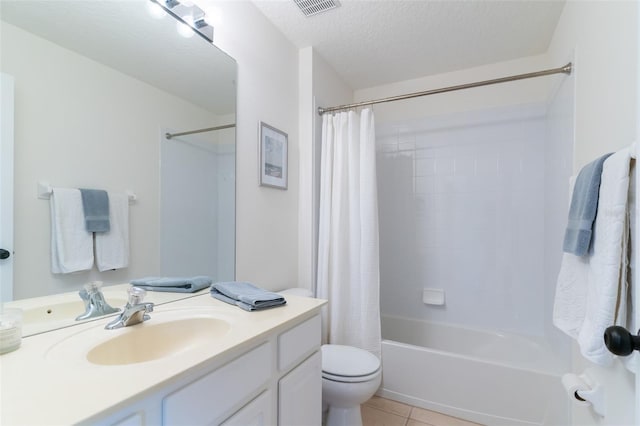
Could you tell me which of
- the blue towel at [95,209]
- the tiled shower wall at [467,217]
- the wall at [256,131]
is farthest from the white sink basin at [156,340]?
the tiled shower wall at [467,217]

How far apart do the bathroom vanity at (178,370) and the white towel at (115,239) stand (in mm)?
210

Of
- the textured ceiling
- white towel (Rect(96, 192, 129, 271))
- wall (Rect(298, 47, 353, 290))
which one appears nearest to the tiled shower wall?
the textured ceiling

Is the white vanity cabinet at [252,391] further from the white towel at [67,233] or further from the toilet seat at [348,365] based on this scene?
the white towel at [67,233]

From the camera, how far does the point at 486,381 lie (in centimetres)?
174

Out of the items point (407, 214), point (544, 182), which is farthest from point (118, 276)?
point (544, 182)

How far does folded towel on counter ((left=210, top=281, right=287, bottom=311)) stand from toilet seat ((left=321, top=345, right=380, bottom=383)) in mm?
573

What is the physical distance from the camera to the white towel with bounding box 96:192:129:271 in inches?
41.4

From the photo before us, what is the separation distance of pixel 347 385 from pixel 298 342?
57 cm

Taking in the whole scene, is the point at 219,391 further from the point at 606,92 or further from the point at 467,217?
the point at 467,217

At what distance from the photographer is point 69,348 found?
781 millimetres

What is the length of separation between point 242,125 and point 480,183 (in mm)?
1968

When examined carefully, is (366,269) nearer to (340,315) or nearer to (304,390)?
(340,315)

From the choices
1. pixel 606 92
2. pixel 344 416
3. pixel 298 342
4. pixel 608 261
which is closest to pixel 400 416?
pixel 344 416

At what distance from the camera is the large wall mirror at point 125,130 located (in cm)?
86
